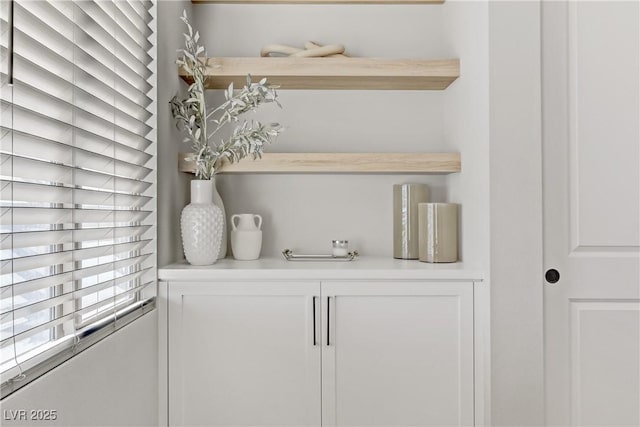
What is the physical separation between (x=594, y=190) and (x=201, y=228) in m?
1.35

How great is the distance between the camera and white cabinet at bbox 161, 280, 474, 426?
1738mm

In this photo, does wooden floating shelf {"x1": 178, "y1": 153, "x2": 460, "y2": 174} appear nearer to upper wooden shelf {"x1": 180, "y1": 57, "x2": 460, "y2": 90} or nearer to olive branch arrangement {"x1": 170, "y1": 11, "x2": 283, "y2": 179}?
olive branch arrangement {"x1": 170, "y1": 11, "x2": 283, "y2": 179}

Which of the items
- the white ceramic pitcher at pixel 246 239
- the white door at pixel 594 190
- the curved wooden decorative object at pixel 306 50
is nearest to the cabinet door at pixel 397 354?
the white door at pixel 594 190

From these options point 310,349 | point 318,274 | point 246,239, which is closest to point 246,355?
point 310,349

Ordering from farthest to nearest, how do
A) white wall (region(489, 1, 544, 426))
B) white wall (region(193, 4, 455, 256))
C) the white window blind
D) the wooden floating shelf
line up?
white wall (region(193, 4, 455, 256)), the wooden floating shelf, white wall (region(489, 1, 544, 426)), the white window blind

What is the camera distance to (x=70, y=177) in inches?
45.4

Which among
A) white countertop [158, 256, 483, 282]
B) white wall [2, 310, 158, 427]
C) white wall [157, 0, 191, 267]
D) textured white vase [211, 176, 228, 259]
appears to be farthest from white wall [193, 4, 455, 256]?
white wall [2, 310, 158, 427]

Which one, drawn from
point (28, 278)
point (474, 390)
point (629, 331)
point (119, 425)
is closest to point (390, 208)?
point (474, 390)

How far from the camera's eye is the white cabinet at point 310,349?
5.70 ft

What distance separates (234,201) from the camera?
2.21 m

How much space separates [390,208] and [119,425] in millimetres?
1340

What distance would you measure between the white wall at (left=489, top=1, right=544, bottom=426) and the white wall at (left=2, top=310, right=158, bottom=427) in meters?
1.11

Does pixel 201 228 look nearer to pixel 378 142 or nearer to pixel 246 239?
pixel 246 239

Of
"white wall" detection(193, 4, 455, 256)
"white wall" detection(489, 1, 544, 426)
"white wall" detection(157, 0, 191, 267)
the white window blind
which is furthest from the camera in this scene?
"white wall" detection(193, 4, 455, 256)
